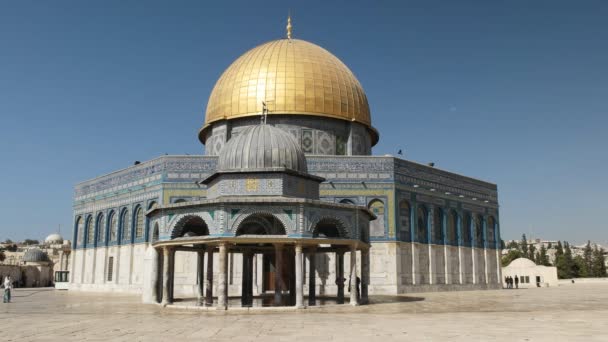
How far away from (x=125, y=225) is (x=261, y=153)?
1895 centimetres

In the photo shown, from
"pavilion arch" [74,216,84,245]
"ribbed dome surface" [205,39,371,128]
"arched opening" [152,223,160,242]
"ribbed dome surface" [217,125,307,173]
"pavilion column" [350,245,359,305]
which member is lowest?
"pavilion column" [350,245,359,305]

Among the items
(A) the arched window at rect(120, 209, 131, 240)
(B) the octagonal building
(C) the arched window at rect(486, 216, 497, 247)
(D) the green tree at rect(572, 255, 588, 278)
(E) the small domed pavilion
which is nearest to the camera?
(E) the small domed pavilion

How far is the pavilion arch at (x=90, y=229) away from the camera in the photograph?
37.2 meters

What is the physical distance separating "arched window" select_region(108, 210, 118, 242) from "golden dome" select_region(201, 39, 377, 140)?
7983mm

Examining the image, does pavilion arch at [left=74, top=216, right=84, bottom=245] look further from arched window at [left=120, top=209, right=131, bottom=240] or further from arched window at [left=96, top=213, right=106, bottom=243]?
arched window at [left=120, top=209, right=131, bottom=240]

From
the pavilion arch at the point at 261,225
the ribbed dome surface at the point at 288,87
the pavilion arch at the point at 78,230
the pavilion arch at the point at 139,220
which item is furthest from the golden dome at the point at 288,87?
the pavilion arch at the point at 261,225

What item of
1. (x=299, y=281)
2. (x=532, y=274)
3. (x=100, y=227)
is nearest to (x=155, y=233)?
(x=299, y=281)

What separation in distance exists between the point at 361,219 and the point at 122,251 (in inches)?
775

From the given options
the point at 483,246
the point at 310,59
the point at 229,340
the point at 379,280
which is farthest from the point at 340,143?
the point at 229,340

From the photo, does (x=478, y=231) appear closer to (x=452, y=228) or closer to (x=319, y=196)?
(x=452, y=228)

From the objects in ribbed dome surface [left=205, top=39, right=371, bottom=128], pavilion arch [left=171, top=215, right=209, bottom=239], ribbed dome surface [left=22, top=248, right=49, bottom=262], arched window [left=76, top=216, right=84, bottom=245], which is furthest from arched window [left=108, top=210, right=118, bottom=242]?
ribbed dome surface [left=22, top=248, right=49, bottom=262]

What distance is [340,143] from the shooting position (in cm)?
3350

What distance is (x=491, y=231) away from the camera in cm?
3881

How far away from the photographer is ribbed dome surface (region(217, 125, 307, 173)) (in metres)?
18.8
